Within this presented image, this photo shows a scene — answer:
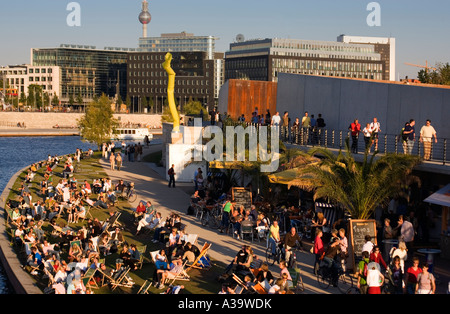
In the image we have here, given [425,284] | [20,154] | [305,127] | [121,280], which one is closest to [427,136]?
[425,284]

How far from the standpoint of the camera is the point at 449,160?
21266mm

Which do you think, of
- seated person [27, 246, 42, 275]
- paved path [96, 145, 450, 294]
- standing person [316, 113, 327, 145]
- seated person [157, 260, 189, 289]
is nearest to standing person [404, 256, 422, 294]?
paved path [96, 145, 450, 294]

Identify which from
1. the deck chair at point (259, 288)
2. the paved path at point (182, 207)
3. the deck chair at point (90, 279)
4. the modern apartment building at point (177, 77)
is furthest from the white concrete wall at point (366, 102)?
the modern apartment building at point (177, 77)

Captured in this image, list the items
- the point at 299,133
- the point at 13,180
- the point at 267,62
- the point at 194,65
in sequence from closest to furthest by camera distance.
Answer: the point at 299,133
the point at 13,180
the point at 267,62
the point at 194,65

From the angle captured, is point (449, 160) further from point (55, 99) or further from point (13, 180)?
point (55, 99)

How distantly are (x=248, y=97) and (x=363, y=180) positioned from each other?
21622 mm

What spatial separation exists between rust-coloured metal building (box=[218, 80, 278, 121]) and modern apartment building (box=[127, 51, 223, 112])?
13178cm

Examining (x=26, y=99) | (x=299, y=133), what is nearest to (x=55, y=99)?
(x=26, y=99)

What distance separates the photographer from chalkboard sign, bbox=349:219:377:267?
17.9m

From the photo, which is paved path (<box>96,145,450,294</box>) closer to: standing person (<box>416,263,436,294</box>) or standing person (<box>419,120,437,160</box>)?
standing person (<box>416,263,436,294</box>)

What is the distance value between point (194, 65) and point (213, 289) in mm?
163100

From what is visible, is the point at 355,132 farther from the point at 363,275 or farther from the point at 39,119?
the point at 39,119

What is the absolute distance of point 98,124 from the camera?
69312mm
